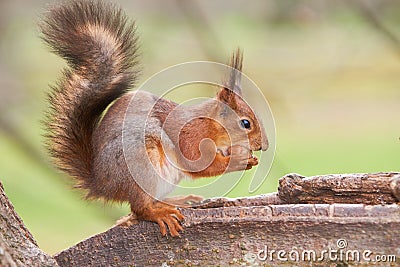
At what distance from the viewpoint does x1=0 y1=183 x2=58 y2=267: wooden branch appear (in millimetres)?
1036

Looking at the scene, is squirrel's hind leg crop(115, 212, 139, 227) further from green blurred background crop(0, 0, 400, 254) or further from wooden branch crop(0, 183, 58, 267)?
green blurred background crop(0, 0, 400, 254)

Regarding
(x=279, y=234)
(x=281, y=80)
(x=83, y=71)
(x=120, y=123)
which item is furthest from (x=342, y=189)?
(x=281, y=80)

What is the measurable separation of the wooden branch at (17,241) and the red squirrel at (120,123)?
0.58 ft

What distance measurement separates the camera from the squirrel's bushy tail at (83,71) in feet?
4.20

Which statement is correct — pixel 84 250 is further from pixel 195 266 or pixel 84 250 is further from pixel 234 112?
pixel 234 112

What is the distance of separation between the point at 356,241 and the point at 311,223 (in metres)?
0.06

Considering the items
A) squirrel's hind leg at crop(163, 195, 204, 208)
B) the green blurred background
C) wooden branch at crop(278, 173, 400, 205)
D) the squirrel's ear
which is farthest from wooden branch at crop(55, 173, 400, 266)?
the green blurred background

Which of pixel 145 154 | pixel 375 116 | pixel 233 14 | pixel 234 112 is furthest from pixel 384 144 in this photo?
pixel 145 154

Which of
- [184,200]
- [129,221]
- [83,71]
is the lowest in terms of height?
[129,221]

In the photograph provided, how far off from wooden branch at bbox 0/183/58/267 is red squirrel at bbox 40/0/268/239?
0.58ft

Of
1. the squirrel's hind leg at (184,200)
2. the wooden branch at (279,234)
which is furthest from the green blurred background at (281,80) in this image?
the wooden branch at (279,234)

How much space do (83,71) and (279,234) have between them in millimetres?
534

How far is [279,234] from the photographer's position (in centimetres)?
99

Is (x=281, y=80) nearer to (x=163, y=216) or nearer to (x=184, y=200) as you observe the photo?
(x=184, y=200)
